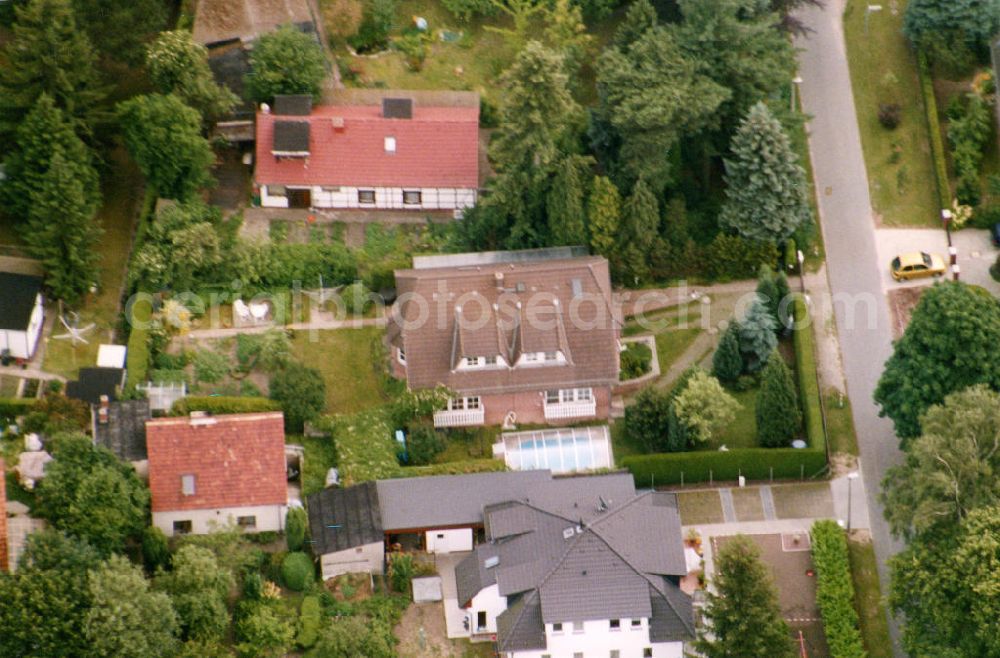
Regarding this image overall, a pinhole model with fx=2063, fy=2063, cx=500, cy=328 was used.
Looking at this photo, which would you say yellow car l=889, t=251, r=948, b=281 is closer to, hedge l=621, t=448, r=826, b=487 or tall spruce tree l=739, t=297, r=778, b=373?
→ tall spruce tree l=739, t=297, r=778, b=373

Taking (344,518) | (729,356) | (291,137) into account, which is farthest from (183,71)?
(729,356)

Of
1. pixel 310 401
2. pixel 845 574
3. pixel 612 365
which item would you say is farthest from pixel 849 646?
pixel 310 401

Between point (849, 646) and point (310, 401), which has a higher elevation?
point (310, 401)

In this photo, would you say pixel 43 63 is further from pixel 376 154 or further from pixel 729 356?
pixel 729 356

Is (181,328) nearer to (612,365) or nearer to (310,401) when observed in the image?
(310,401)

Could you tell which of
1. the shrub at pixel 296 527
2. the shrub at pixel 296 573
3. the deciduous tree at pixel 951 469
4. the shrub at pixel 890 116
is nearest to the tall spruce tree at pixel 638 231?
the shrub at pixel 890 116

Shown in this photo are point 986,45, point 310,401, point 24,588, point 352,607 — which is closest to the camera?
point 24,588

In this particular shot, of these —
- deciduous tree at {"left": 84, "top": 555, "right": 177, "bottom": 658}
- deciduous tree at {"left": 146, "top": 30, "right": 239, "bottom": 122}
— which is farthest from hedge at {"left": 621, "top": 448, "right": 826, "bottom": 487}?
deciduous tree at {"left": 146, "top": 30, "right": 239, "bottom": 122}
